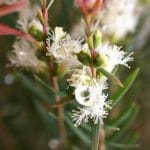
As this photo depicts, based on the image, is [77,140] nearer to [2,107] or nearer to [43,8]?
[2,107]

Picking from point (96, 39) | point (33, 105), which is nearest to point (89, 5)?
point (96, 39)

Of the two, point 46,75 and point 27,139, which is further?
point 27,139

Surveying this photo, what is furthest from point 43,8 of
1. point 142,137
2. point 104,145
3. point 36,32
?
point 142,137

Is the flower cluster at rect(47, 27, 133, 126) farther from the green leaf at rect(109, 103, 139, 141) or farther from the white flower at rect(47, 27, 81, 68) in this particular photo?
the green leaf at rect(109, 103, 139, 141)

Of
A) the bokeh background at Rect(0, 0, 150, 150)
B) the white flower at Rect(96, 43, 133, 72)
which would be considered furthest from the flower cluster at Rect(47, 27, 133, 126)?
the bokeh background at Rect(0, 0, 150, 150)

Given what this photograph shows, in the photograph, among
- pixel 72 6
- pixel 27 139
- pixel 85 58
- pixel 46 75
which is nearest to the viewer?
pixel 85 58

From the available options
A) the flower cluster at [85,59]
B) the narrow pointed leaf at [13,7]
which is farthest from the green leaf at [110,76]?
the narrow pointed leaf at [13,7]
